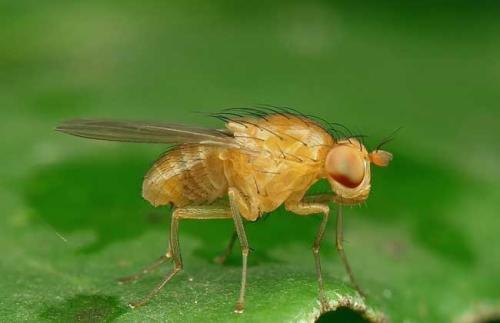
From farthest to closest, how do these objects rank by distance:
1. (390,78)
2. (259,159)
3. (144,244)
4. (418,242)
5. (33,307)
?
(390,78), (418,242), (144,244), (259,159), (33,307)

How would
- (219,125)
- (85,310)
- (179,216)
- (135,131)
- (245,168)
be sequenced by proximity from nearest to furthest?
(85,310), (135,131), (179,216), (245,168), (219,125)

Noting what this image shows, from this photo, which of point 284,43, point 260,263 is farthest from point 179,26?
point 260,263

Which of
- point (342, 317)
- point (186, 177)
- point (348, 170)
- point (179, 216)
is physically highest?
point (348, 170)

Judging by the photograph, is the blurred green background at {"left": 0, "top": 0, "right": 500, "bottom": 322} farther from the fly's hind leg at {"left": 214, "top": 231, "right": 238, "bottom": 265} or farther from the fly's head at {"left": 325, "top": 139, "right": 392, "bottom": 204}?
the fly's head at {"left": 325, "top": 139, "right": 392, "bottom": 204}

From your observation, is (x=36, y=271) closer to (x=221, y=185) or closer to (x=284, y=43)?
(x=221, y=185)

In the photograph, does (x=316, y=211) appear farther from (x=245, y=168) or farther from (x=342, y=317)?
(x=342, y=317)

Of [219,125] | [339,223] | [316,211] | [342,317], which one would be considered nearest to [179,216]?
[316,211]

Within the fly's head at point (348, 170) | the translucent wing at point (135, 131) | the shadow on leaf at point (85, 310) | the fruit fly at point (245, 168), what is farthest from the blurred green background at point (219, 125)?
the translucent wing at point (135, 131)

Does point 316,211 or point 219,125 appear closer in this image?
point 316,211
